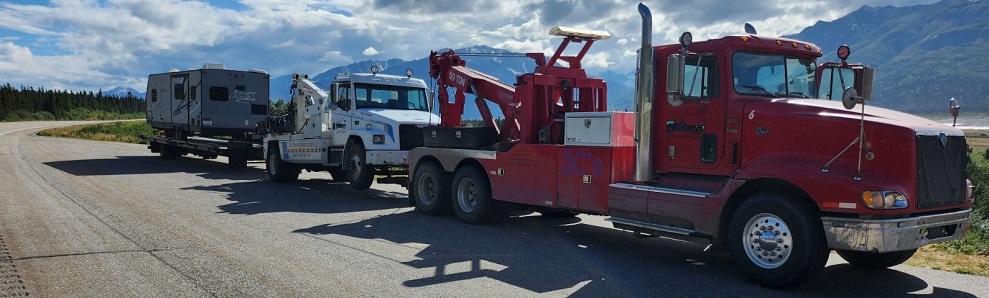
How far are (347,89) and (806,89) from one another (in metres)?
10.4

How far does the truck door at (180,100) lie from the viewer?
79.9ft

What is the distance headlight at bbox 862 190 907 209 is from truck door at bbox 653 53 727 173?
5.54 feet

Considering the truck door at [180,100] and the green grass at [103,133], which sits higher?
the truck door at [180,100]

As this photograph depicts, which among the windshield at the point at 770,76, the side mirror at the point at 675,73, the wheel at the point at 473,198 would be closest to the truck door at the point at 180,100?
the wheel at the point at 473,198

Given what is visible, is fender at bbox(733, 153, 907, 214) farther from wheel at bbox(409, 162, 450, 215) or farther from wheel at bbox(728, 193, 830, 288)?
wheel at bbox(409, 162, 450, 215)

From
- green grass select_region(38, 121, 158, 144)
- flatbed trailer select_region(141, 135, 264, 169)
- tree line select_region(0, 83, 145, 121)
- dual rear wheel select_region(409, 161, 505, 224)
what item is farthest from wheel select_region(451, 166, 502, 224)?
tree line select_region(0, 83, 145, 121)

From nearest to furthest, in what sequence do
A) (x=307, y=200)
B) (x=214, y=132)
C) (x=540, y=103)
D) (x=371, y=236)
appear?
1. (x=371, y=236)
2. (x=540, y=103)
3. (x=307, y=200)
4. (x=214, y=132)

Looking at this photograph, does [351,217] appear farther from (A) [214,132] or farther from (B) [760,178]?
(A) [214,132]

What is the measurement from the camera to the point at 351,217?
463 inches

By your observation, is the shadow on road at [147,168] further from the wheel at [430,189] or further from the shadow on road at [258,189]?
the wheel at [430,189]

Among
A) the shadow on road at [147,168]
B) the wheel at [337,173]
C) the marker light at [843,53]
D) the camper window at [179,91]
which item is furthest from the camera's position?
the camper window at [179,91]

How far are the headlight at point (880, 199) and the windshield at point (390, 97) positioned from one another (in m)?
11.3

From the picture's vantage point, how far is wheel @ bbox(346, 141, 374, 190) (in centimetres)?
1523

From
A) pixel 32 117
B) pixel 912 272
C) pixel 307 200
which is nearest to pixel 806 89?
pixel 912 272
